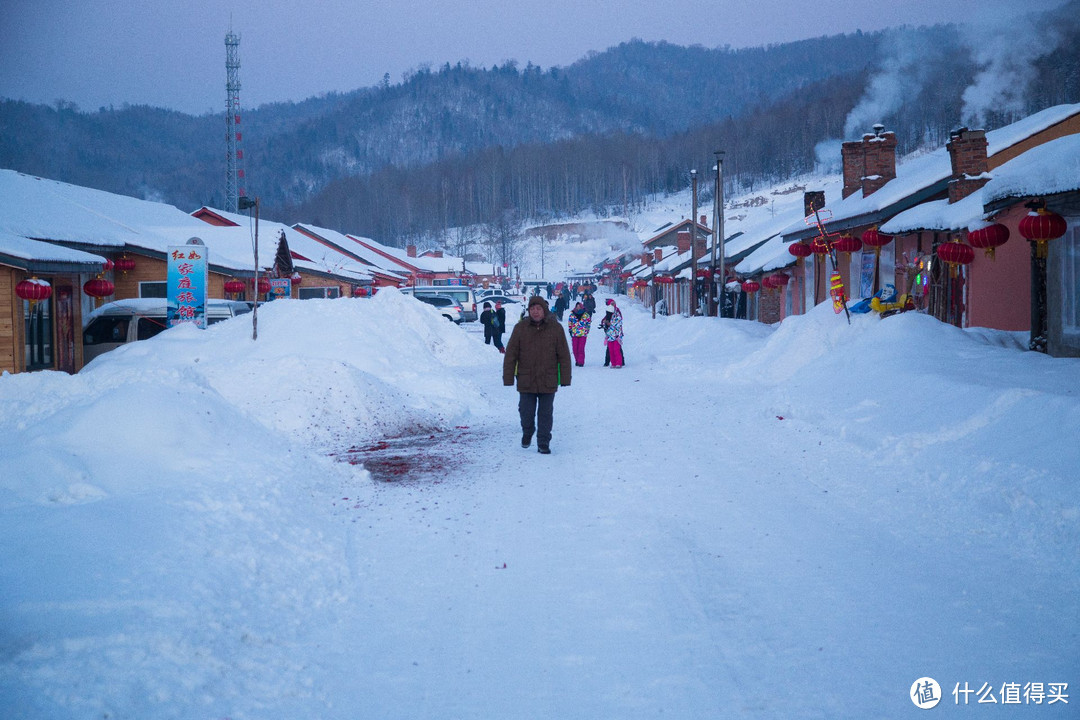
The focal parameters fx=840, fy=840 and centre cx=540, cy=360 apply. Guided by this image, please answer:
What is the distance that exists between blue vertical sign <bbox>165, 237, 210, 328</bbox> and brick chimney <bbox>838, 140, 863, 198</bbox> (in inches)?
731

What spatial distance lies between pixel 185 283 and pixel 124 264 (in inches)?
255

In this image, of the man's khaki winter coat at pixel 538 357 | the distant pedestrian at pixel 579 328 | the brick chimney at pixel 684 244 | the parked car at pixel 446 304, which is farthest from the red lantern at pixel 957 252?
the brick chimney at pixel 684 244

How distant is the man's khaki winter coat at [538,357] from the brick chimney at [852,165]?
60.9ft

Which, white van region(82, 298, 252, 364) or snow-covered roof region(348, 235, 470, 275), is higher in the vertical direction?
snow-covered roof region(348, 235, 470, 275)

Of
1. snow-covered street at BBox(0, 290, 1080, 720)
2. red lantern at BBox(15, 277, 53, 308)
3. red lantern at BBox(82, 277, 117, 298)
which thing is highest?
red lantern at BBox(82, 277, 117, 298)

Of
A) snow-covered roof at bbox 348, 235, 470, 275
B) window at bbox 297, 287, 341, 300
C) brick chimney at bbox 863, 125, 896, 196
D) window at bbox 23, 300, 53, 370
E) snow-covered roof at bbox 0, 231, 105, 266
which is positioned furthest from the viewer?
snow-covered roof at bbox 348, 235, 470, 275

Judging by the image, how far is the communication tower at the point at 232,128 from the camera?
213 ft

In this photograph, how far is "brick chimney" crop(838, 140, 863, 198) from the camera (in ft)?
83.8

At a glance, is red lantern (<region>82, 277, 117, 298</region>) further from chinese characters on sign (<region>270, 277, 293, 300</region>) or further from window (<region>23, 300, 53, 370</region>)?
chinese characters on sign (<region>270, 277, 293, 300</region>)

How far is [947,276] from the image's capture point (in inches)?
696

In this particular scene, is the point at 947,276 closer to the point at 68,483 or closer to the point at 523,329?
the point at 523,329

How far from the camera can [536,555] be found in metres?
5.87

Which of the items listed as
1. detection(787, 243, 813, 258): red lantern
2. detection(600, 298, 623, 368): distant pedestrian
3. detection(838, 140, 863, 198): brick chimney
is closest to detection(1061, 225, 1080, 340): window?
detection(600, 298, 623, 368): distant pedestrian

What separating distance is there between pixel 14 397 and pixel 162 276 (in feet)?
50.5
